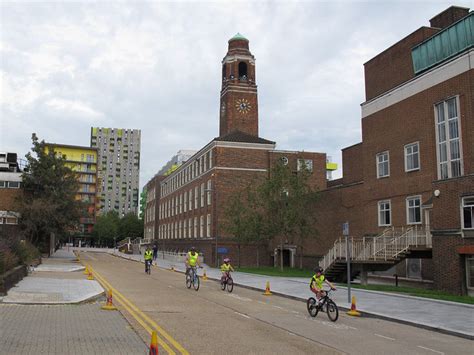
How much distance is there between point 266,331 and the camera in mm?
11109

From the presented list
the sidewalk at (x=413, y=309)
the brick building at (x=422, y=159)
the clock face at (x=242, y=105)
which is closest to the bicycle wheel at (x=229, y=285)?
the sidewalk at (x=413, y=309)

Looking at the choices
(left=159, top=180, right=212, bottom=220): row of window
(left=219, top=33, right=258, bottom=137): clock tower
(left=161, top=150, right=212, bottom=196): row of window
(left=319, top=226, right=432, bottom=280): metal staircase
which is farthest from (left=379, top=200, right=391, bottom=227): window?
(left=219, top=33, right=258, bottom=137): clock tower

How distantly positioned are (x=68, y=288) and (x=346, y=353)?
13.8 metres

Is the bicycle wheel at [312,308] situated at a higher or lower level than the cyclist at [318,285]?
lower

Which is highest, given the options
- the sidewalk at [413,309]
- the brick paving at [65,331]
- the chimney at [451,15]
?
the chimney at [451,15]

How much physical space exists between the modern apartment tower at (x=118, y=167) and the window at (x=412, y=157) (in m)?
163

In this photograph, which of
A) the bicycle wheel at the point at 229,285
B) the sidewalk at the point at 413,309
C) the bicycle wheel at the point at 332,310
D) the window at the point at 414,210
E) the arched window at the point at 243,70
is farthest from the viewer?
the arched window at the point at 243,70

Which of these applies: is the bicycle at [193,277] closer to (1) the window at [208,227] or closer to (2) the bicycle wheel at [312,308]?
(2) the bicycle wheel at [312,308]

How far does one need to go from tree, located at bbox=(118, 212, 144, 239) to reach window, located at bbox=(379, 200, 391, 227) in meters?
99.1

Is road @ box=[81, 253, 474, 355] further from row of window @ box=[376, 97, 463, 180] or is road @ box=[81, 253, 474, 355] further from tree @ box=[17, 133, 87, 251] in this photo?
tree @ box=[17, 133, 87, 251]

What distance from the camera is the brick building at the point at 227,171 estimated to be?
49.4 metres

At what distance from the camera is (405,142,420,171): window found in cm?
2735

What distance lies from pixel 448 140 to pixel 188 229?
1596 inches

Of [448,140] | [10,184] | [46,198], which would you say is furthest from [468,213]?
[10,184]
